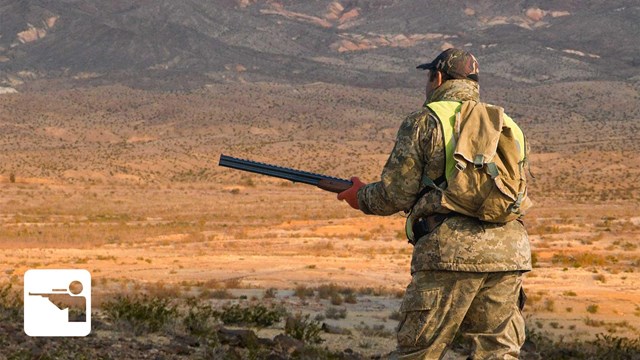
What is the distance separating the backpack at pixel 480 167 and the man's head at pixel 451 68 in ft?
0.83

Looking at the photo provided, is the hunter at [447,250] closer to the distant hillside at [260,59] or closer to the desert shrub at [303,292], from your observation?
the desert shrub at [303,292]

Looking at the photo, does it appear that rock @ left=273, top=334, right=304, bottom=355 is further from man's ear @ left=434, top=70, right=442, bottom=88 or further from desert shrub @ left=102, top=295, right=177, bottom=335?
man's ear @ left=434, top=70, right=442, bottom=88

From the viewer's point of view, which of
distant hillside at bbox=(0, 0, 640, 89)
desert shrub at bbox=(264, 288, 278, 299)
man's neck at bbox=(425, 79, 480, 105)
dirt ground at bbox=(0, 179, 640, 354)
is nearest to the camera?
man's neck at bbox=(425, 79, 480, 105)

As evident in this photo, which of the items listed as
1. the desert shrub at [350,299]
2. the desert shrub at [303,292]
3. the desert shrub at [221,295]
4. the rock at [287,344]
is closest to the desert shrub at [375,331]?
the rock at [287,344]

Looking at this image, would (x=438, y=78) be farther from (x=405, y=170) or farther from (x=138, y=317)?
(x=138, y=317)

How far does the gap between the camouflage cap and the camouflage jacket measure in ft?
1.00

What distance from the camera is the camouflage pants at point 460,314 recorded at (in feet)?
17.1

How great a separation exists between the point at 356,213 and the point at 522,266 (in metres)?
38.0

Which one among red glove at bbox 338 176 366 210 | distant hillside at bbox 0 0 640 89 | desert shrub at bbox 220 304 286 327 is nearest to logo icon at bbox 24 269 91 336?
desert shrub at bbox 220 304 286 327

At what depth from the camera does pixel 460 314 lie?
5.24m

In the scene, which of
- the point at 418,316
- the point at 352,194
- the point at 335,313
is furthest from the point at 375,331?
the point at 418,316

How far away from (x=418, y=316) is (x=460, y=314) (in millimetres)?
200

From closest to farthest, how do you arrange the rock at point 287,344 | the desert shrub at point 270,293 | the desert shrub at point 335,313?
→ 1. the rock at point 287,344
2. the desert shrub at point 335,313
3. the desert shrub at point 270,293

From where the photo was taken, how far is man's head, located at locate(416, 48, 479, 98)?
5484mm
